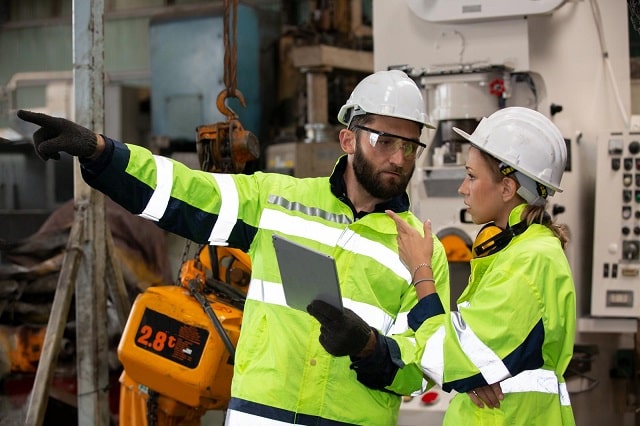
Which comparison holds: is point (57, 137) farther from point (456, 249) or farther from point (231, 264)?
point (456, 249)

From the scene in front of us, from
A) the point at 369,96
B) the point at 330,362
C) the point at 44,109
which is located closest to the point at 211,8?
the point at 44,109

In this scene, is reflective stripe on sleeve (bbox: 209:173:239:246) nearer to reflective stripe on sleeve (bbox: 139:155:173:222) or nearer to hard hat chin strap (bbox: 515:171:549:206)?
reflective stripe on sleeve (bbox: 139:155:173:222)

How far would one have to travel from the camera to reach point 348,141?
8.96 ft

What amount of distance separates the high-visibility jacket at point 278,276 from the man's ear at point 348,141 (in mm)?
133

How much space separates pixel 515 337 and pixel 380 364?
0.39m

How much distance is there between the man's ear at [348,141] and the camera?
2.72 metres

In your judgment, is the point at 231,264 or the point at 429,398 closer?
the point at 231,264

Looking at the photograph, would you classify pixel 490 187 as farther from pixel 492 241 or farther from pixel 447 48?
pixel 447 48

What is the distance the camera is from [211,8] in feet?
25.8

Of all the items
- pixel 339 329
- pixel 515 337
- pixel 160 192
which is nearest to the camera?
pixel 515 337

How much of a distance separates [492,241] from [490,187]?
0.45ft

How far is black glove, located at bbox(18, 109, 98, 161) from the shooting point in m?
2.23

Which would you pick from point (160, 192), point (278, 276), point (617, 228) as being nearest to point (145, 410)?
point (278, 276)

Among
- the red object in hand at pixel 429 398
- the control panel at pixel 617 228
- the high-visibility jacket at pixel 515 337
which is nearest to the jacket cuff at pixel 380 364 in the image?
the high-visibility jacket at pixel 515 337
